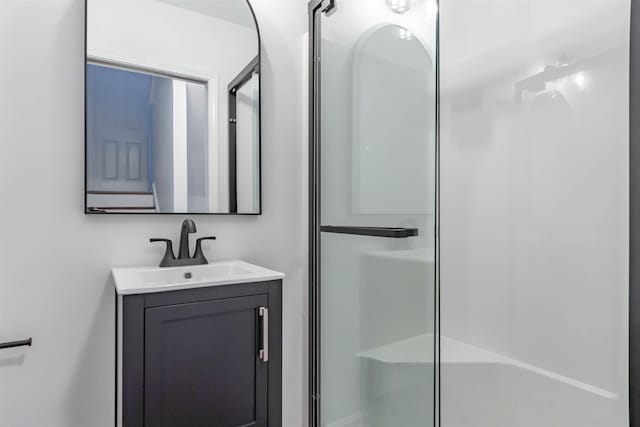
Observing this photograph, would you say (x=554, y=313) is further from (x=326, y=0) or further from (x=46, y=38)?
(x=46, y=38)

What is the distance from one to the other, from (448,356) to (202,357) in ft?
3.89

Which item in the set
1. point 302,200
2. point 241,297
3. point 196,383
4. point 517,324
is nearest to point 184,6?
point 302,200

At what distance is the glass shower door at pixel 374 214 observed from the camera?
1.09m

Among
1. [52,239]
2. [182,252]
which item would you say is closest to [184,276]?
[182,252]

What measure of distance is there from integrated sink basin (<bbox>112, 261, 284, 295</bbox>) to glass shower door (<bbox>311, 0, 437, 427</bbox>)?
1.06ft

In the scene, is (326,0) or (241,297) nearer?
(241,297)

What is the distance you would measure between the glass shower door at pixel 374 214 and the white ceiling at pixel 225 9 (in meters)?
0.30

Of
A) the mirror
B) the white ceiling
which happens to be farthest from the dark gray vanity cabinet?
the white ceiling

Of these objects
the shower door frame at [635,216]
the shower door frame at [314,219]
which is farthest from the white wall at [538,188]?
the shower door frame at [314,219]

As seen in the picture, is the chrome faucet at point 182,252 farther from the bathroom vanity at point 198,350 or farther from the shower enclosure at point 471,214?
the shower enclosure at point 471,214

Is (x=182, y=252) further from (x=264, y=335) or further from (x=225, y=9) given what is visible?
(x=225, y=9)

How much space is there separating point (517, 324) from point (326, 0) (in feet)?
5.31

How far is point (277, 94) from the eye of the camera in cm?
171

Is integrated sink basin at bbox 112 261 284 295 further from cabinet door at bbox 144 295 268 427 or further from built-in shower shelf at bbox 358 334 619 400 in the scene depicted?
built-in shower shelf at bbox 358 334 619 400
